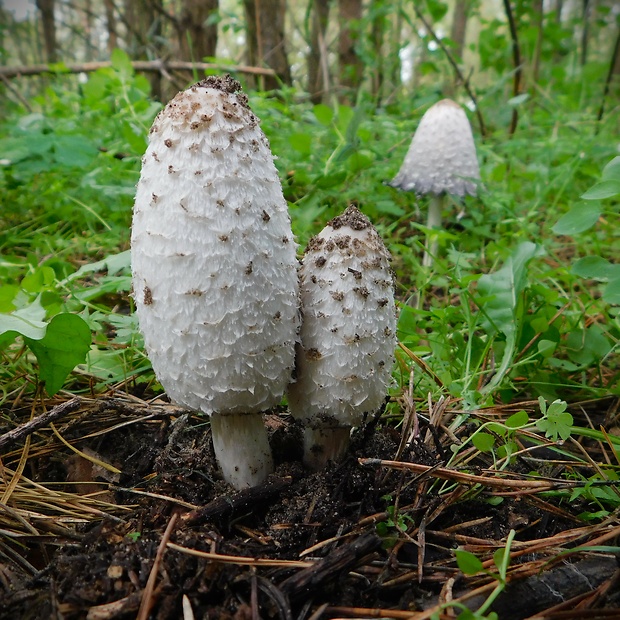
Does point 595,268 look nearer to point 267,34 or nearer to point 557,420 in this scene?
point 557,420

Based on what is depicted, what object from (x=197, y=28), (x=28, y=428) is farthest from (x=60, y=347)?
(x=197, y=28)

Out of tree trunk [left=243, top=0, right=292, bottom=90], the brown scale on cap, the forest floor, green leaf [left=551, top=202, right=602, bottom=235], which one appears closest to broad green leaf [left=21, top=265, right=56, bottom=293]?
the forest floor

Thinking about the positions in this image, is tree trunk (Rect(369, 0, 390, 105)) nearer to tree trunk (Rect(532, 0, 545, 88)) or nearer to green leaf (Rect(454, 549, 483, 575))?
tree trunk (Rect(532, 0, 545, 88))

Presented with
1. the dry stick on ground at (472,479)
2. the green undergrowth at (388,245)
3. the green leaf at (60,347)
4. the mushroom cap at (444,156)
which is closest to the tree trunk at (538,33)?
the green undergrowth at (388,245)

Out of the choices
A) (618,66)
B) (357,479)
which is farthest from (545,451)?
(618,66)

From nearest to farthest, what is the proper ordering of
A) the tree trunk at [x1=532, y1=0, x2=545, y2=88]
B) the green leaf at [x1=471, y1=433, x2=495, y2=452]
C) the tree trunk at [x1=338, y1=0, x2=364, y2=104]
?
the green leaf at [x1=471, y1=433, x2=495, y2=452], the tree trunk at [x1=532, y1=0, x2=545, y2=88], the tree trunk at [x1=338, y1=0, x2=364, y2=104]

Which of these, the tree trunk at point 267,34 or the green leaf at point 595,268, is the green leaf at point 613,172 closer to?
the green leaf at point 595,268

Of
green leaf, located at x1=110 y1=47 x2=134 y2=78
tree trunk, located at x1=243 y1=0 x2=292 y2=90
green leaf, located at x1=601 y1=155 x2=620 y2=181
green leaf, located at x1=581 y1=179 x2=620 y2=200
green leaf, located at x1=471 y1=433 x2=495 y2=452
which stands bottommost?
green leaf, located at x1=471 y1=433 x2=495 y2=452

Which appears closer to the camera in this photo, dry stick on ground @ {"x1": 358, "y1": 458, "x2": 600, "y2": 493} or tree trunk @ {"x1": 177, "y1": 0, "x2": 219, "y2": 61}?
dry stick on ground @ {"x1": 358, "y1": 458, "x2": 600, "y2": 493}

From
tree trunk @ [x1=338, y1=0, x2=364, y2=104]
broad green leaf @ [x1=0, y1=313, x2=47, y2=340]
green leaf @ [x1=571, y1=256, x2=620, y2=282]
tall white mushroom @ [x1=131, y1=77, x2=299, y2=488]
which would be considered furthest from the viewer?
tree trunk @ [x1=338, y1=0, x2=364, y2=104]
